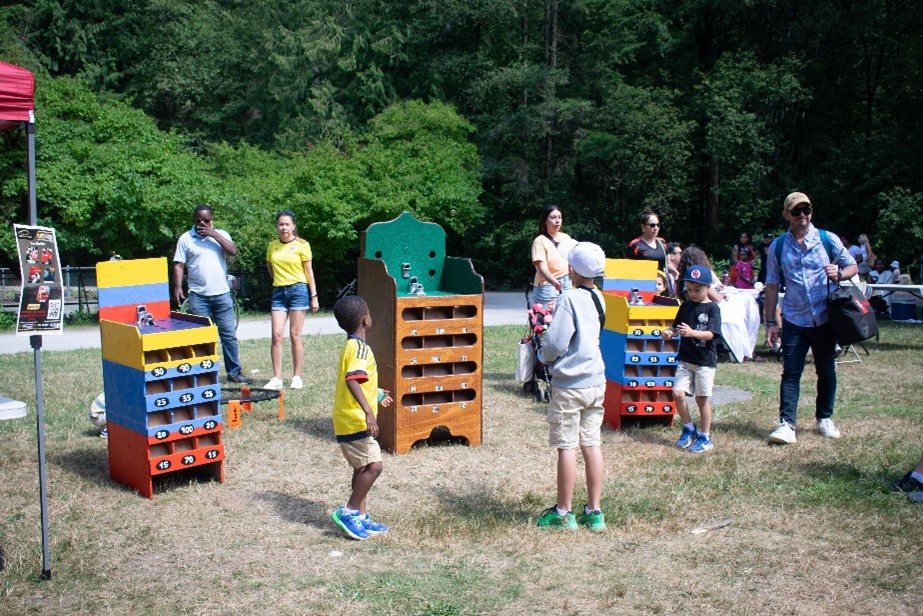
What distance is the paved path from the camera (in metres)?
13.5

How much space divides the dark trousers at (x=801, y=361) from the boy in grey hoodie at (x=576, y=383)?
2.80 meters

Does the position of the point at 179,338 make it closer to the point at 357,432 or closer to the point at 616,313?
the point at 357,432

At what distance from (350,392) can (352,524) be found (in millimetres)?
762

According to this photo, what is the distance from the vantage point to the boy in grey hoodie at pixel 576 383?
17.0ft

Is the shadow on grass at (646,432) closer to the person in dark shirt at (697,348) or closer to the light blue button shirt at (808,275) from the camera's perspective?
the person in dark shirt at (697,348)

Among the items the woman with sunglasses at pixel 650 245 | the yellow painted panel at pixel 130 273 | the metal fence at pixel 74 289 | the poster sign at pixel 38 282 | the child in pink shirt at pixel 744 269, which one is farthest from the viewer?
the metal fence at pixel 74 289

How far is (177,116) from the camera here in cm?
3378

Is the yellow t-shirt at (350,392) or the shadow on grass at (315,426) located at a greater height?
the yellow t-shirt at (350,392)

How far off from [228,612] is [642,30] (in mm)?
25340

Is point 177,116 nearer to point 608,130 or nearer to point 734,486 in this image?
point 608,130

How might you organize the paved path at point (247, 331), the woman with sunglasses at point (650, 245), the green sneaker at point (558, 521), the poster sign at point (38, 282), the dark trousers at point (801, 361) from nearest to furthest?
the poster sign at point (38, 282)
the green sneaker at point (558, 521)
the dark trousers at point (801, 361)
the woman with sunglasses at point (650, 245)
the paved path at point (247, 331)

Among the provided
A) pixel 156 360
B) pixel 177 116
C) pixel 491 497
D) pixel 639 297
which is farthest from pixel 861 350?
pixel 177 116

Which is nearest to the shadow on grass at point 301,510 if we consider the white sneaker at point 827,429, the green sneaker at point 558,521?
the green sneaker at point 558,521

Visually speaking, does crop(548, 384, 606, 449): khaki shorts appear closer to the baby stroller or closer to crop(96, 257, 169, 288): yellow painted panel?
the baby stroller
